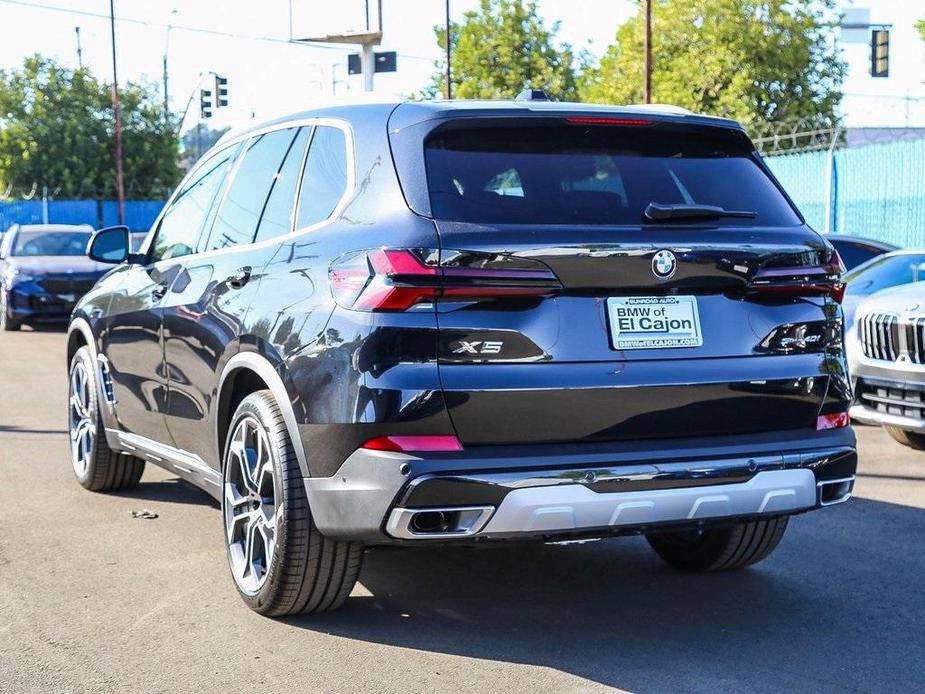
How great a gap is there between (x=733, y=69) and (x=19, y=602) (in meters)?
40.7

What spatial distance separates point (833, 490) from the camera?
462 centimetres

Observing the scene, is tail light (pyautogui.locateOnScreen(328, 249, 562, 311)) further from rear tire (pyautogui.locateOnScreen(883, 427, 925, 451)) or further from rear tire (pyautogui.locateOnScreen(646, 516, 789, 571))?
rear tire (pyautogui.locateOnScreen(883, 427, 925, 451))

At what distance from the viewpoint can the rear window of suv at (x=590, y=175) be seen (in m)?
4.38

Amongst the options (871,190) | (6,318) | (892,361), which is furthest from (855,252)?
(6,318)

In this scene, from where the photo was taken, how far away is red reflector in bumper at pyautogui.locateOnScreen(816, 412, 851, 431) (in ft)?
15.2

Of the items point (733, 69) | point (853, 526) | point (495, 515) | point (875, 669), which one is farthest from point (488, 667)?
point (733, 69)

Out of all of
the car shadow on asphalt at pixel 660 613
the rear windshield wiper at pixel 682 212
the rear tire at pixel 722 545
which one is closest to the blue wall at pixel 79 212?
the car shadow on asphalt at pixel 660 613

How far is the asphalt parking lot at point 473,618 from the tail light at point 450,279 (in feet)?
3.93

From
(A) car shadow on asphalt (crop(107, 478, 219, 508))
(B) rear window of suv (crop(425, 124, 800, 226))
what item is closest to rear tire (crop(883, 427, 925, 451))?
(A) car shadow on asphalt (crop(107, 478, 219, 508))

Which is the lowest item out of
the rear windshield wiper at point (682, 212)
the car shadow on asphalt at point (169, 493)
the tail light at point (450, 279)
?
the car shadow on asphalt at point (169, 493)

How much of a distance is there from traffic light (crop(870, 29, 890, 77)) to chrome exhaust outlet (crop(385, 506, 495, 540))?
28.4 meters

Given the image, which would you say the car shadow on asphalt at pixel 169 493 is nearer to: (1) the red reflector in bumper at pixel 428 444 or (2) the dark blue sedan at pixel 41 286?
(1) the red reflector in bumper at pixel 428 444

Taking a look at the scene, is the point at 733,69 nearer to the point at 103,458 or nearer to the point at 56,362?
the point at 56,362

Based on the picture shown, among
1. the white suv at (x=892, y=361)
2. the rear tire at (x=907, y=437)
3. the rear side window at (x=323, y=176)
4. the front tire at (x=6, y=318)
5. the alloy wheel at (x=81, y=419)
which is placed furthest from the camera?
the front tire at (x=6, y=318)
